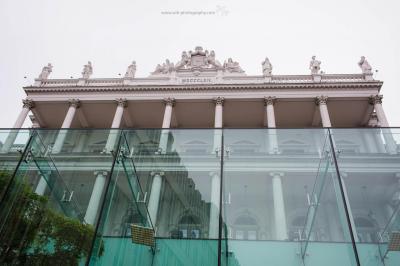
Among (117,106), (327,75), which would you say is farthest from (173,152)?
(327,75)

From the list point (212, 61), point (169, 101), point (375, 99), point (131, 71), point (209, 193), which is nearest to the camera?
point (209, 193)

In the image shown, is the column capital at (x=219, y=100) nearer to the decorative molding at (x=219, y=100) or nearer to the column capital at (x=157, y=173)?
the decorative molding at (x=219, y=100)

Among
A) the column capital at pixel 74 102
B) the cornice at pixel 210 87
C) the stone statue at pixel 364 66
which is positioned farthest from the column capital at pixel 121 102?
the stone statue at pixel 364 66

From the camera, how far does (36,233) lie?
974 cm

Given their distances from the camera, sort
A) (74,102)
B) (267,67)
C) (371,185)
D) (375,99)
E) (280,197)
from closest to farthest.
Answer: (371,185) → (280,197) → (375,99) → (74,102) → (267,67)

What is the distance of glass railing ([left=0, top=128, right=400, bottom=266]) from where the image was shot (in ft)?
30.2

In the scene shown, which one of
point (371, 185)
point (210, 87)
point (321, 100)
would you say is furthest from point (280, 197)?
point (210, 87)

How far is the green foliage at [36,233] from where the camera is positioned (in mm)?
9305

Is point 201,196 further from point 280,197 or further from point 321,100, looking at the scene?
point 321,100

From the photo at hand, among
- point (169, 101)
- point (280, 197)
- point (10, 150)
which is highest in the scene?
point (169, 101)

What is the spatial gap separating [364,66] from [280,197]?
22.3m

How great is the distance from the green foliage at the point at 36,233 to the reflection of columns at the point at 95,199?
0.23 meters

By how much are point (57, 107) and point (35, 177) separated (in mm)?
20570

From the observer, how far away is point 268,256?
9297 mm
